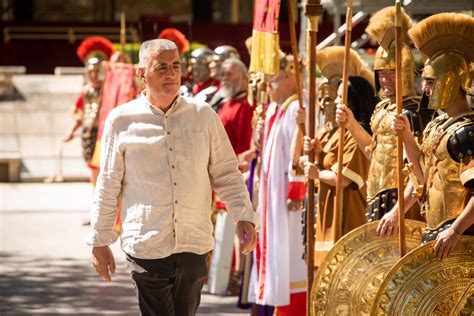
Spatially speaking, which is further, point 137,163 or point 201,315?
point 201,315

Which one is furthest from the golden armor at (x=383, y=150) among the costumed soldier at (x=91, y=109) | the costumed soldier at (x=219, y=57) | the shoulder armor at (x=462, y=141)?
the costumed soldier at (x=91, y=109)

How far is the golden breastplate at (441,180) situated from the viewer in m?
6.28

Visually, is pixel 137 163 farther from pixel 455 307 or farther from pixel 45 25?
pixel 45 25

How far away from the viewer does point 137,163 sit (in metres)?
6.26

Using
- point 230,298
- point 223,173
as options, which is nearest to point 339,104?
point 223,173

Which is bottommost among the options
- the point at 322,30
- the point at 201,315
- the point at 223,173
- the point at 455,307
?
the point at 201,315

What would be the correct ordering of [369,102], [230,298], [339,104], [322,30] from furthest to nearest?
1. [322,30]
2. [230,298]
3. [369,102]
4. [339,104]

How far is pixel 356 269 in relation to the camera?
282 inches

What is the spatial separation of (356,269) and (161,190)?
4.66 feet

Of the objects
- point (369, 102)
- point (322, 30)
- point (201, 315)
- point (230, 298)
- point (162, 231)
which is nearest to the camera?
point (162, 231)

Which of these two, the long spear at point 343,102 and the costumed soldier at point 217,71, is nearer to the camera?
the long spear at point 343,102

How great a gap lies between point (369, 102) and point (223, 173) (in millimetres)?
2022

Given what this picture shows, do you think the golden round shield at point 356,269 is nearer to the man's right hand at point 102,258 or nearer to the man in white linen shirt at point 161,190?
the man in white linen shirt at point 161,190

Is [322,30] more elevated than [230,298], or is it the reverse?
[322,30]
